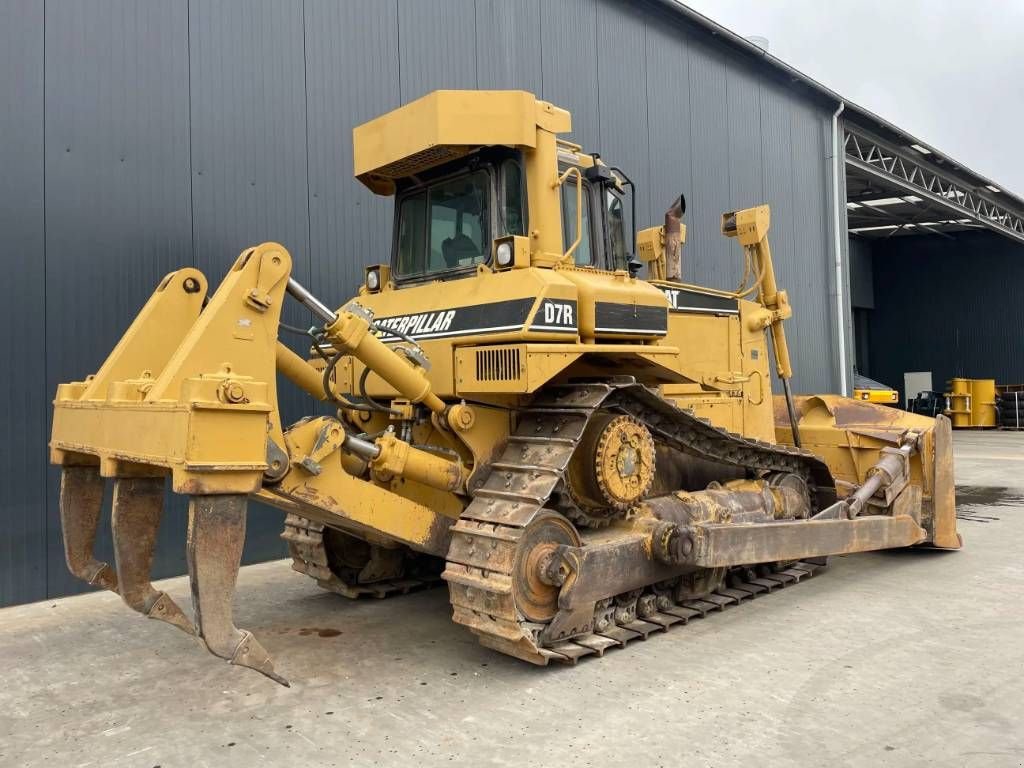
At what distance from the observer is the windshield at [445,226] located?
5864 millimetres

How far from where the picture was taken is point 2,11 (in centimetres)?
684

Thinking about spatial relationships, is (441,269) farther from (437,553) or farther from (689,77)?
(689,77)

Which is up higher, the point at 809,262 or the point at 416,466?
the point at 809,262

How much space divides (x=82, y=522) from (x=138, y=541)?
2.10ft

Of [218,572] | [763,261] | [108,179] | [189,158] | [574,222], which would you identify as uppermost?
[189,158]

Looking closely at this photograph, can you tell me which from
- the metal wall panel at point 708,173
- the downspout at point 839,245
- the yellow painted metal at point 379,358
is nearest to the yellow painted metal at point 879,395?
the downspout at point 839,245

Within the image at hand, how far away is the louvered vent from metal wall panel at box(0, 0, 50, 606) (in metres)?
4.10

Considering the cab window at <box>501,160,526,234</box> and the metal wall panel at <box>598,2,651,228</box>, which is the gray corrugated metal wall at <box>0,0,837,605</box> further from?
the cab window at <box>501,160,526,234</box>

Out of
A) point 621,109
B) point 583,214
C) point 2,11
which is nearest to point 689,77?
point 621,109

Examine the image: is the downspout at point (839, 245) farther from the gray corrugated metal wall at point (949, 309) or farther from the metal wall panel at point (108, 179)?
the gray corrugated metal wall at point (949, 309)

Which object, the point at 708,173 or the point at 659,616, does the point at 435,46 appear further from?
the point at 659,616

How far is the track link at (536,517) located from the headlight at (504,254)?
3.07ft

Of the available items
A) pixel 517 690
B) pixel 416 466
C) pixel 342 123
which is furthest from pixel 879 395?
pixel 517 690

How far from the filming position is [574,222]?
5902 mm
